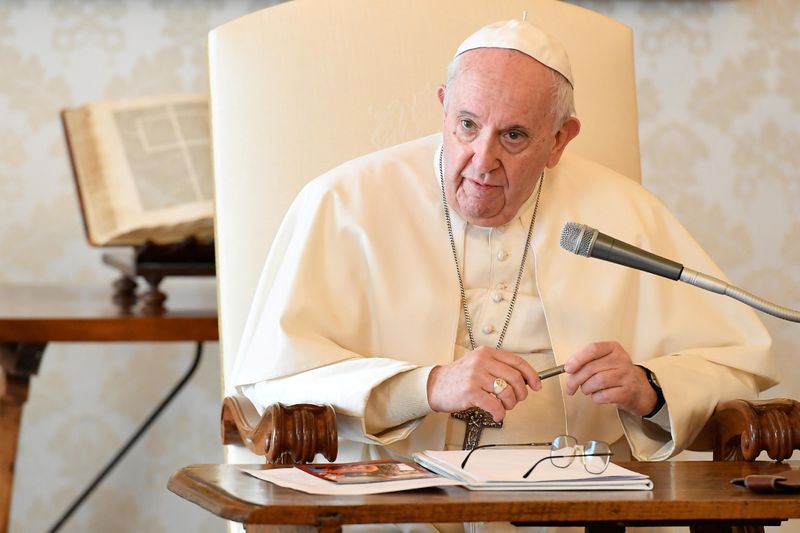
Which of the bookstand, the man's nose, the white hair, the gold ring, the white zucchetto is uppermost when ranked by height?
the white zucchetto

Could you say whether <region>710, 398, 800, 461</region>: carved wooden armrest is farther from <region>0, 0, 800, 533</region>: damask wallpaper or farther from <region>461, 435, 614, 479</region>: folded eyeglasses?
<region>0, 0, 800, 533</region>: damask wallpaper

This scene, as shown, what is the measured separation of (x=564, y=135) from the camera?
2.42m

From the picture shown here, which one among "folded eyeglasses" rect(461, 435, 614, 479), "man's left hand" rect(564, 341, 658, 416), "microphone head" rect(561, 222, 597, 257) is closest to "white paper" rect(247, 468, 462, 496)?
"folded eyeglasses" rect(461, 435, 614, 479)

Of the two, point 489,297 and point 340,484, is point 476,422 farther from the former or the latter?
point 340,484

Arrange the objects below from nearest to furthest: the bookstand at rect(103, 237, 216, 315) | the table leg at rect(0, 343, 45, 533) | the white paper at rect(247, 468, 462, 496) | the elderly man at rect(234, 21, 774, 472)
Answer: the white paper at rect(247, 468, 462, 496) → the elderly man at rect(234, 21, 774, 472) → the table leg at rect(0, 343, 45, 533) → the bookstand at rect(103, 237, 216, 315)

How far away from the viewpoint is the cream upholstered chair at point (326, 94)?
2625 mm

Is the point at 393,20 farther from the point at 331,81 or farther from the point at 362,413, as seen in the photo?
the point at 362,413

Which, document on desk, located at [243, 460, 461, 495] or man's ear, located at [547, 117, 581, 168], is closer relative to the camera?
document on desk, located at [243, 460, 461, 495]

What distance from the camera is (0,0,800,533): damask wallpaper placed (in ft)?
12.8

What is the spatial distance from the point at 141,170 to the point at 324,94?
0.79 meters

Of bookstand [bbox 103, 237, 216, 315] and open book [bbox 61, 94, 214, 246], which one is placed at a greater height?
open book [bbox 61, 94, 214, 246]

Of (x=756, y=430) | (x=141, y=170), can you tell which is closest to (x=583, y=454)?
(x=756, y=430)

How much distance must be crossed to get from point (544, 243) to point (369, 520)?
45.2 inches

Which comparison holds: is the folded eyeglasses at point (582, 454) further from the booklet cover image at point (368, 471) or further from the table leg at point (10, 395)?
the table leg at point (10, 395)
